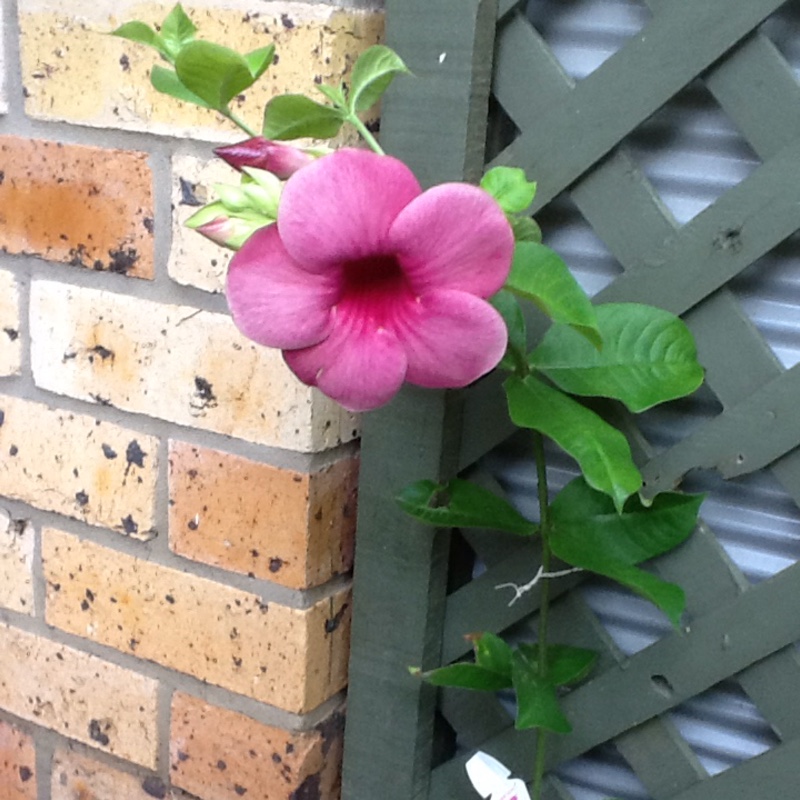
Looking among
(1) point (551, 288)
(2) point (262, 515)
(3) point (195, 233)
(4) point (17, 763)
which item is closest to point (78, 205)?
(3) point (195, 233)

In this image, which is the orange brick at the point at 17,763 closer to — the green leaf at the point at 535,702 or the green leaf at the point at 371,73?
the green leaf at the point at 535,702

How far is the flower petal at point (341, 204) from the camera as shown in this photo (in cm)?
32

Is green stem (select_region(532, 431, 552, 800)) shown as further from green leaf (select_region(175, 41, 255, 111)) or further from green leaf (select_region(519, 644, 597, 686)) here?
green leaf (select_region(175, 41, 255, 111))

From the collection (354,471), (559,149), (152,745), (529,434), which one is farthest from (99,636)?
(559,149)

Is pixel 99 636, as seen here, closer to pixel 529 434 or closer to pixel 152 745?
pixel 152 745

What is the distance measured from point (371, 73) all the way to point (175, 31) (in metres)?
0.08

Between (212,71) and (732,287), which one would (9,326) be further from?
(732,287)

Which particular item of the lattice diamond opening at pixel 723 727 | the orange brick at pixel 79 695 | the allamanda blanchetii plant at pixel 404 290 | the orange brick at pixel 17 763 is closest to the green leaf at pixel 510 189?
the allamanda blanchetii plant at pixel 404 290

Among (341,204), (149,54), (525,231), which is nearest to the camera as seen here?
(341,204)

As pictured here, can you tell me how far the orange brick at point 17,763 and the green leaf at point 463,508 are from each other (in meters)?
0.39

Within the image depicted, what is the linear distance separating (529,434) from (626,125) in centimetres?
→ 18

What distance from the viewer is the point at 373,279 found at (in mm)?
354

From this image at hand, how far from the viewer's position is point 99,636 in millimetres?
637

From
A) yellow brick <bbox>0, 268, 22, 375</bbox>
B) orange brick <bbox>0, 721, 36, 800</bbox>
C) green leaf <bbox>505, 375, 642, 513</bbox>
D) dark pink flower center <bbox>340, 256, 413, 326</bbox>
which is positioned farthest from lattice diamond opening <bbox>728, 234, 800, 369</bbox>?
orange brick <bbox>0, 721, 36, 800</bbox>
